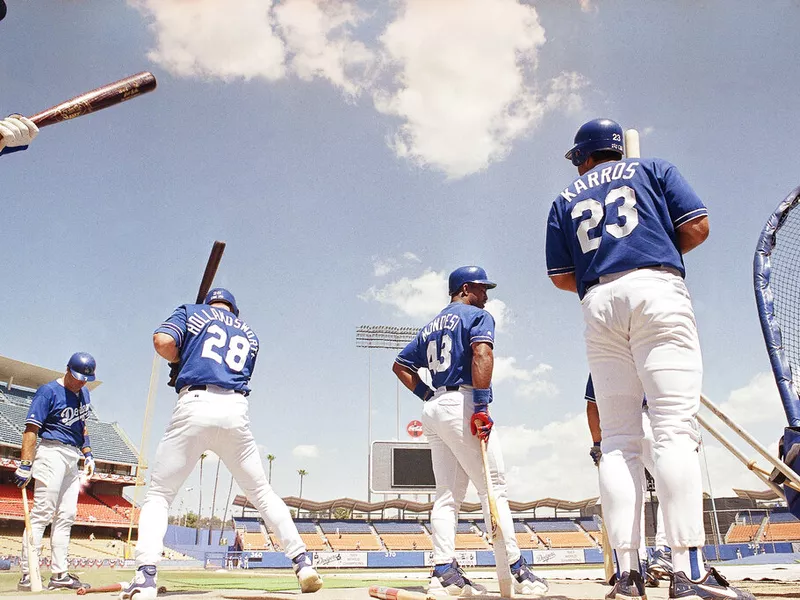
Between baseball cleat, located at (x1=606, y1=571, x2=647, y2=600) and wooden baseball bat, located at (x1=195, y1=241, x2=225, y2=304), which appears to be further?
wooden baseball bat, located at (x1=195, y1=241, x2=225, y2=304)

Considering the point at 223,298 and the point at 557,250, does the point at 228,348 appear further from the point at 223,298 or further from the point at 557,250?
the point at 557,250

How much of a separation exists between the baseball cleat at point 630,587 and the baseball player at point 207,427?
7.03 ft

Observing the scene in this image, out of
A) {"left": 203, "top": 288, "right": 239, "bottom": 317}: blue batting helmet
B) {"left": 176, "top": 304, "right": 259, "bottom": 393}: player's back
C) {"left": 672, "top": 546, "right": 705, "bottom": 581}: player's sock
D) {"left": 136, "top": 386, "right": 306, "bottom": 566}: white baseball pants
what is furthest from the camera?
{"left": 203, "top": 288, "right": 239, "bottom": 317}: blue batting helmet

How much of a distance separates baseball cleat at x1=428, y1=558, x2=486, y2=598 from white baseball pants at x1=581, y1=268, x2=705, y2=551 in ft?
5.70

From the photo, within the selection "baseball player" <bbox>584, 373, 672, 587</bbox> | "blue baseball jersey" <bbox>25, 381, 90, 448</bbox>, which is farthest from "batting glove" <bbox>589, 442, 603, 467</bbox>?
"blue baseball jersey" <bbox>25, 381, 90, 448</bbox>

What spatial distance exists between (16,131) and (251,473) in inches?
108

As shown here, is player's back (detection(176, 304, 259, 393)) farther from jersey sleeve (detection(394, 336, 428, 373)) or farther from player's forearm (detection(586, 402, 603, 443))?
player's forearm (detection(586, 402, 603, 443))

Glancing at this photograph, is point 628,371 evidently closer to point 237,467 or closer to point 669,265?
point 669,265

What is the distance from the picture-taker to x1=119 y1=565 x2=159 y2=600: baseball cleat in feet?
11.8

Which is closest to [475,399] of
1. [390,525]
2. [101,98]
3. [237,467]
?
[237,467]

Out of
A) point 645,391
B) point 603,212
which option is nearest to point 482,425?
point 645,391

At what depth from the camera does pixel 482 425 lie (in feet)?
13.7

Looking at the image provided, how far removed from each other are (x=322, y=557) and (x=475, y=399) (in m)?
32.3

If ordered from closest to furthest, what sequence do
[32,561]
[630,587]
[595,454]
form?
[630,587], [595,454], [32,561]
